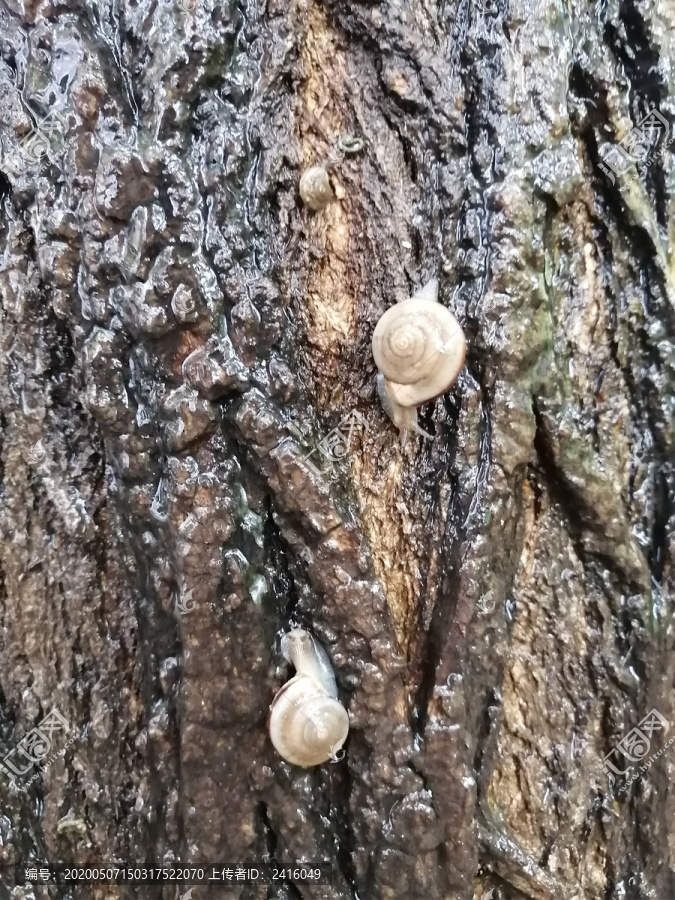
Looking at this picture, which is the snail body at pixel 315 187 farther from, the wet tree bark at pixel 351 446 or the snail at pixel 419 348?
the snail at pixel 419 348

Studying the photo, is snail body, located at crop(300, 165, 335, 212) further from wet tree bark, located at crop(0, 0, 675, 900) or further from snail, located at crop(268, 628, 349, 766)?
snail, located at crop(268, 628, 349, 766)

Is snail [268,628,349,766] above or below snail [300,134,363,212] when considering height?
below

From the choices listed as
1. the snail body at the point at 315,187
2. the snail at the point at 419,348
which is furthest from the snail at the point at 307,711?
the snail body at the point at 315,187

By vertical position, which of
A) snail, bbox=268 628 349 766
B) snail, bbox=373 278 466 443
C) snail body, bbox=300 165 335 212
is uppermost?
snail body, bbox=300 165 335 212

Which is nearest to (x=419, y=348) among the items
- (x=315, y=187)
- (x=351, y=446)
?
(x=351, y=446)

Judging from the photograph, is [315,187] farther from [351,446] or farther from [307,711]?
[307,711]

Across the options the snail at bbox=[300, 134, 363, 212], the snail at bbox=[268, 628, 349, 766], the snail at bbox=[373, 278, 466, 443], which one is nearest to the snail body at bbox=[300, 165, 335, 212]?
the snail at bbox=[300, 134, 363, 212]
